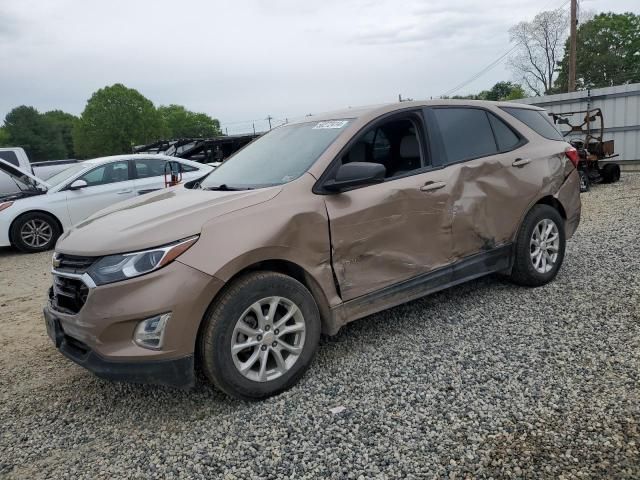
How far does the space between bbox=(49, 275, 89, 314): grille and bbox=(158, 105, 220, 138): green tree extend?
4220 inches

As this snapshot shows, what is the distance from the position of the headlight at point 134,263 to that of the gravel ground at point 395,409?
0.91m

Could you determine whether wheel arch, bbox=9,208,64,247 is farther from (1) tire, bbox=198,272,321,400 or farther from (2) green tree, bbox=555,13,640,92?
(2) green tree, bbox=555,13,640,92

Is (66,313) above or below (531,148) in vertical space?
below

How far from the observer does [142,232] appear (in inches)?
109

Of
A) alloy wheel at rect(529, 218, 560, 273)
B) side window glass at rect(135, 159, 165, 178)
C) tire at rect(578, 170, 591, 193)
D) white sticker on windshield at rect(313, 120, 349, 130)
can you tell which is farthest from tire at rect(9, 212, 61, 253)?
tire at rect(578, 170, 591, 193)

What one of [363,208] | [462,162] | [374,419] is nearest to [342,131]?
[363,208]

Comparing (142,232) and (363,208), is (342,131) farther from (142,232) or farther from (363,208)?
(142,232)

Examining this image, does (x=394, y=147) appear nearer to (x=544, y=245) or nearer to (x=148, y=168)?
(x=544, y=245)

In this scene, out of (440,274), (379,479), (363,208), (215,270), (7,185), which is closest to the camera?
(379,479)

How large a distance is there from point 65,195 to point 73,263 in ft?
21.2

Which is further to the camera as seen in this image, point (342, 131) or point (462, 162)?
point (462, 162)

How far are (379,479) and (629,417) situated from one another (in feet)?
4.51

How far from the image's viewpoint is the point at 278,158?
371cm

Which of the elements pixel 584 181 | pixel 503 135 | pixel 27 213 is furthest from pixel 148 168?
pixel 584 181
